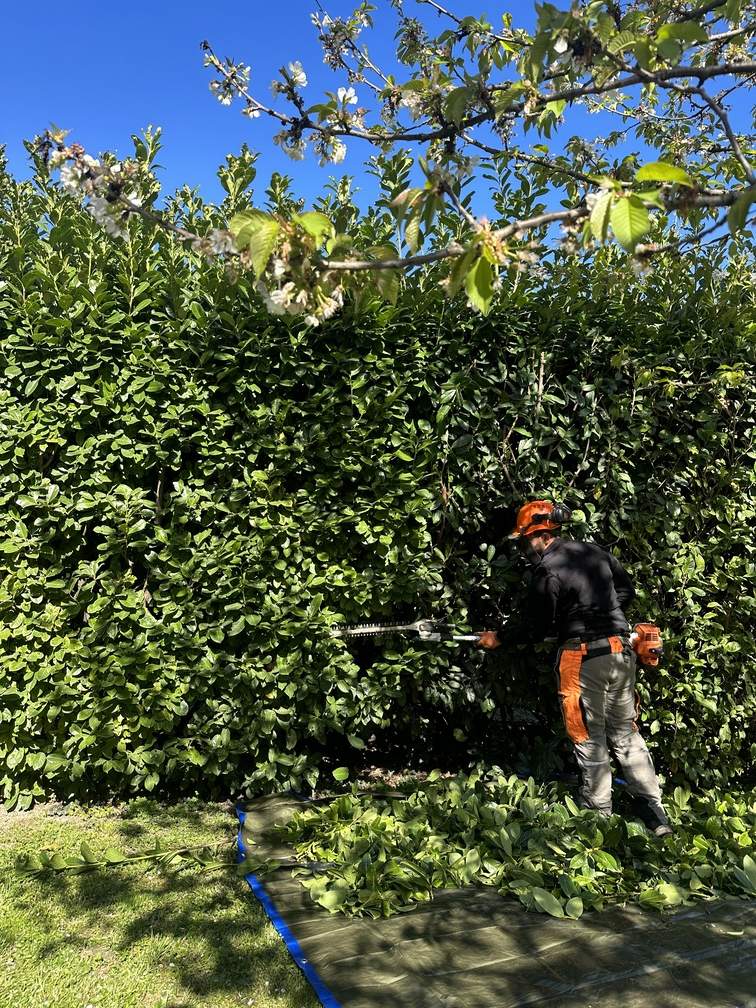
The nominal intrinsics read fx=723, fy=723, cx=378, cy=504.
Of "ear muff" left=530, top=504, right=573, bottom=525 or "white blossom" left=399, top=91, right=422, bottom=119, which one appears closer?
"white blossom" left=399, top=91, right=422, bottom=119

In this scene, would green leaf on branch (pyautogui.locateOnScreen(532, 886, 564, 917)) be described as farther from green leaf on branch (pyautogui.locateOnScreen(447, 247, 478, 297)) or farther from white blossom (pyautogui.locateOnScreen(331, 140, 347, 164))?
white blossom (pyautogui.locateOnScreen(331, 140, 347, 164))

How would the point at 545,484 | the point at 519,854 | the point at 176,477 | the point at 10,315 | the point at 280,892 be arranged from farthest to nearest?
1. the point at 545,484
2. the point at 176,477
3. the point at 10,315
4. the point at 519,854
5. the point at 280,892

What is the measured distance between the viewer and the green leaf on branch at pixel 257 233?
180 centimetres

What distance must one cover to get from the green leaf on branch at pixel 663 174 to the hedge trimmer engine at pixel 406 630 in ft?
9.40

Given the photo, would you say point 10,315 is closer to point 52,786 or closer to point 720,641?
point 52,786

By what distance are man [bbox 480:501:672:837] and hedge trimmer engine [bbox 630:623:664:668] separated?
0.29ft

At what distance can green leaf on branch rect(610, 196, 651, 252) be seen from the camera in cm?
159

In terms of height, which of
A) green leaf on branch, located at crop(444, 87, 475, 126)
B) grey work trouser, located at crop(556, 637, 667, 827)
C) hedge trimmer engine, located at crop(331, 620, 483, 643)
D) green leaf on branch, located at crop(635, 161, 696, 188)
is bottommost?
grey work trouser, located at crop(556, 637, 667, 827)

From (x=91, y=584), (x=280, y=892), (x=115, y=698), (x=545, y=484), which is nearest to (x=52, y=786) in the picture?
(x=115, y=698)

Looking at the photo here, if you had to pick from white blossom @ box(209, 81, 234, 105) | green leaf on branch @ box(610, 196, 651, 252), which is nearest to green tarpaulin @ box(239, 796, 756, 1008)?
green leaf on branch @ box(610, 196, 651, 252)

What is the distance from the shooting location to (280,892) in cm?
308

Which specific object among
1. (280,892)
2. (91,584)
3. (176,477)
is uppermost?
(176,477)

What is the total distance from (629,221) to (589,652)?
2812 millimetres

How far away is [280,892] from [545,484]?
8.36 feet
